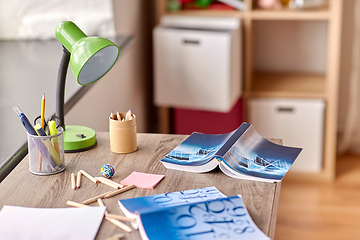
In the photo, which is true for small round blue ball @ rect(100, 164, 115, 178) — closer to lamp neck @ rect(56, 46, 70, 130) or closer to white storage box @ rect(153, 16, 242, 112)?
lamp neck @ rect(56, 46, 70, 130)

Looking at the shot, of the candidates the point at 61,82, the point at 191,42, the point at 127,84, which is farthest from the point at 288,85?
the point at 61,82

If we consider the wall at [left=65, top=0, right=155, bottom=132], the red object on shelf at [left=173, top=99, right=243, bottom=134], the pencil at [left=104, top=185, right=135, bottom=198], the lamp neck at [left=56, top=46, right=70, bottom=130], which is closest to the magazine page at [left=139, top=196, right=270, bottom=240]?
the pencil at [left=104, top=185, right=135, bottom=198]

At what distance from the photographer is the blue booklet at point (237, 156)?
0.93 metres

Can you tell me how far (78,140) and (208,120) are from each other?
139 cm

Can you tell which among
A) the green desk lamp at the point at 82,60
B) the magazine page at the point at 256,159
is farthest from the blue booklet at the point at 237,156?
the green desk lamp at the point at 82,60

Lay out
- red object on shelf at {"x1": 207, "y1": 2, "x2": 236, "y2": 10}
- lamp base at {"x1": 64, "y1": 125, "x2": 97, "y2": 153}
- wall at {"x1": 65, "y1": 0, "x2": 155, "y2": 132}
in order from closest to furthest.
Answer: lamp base at {"x1": 64, "y1": 125, "x2": 97, "y2": 153} < wall at {"x1": 65, "y1": 0, "x2": 155, "y2": 132} < red object on shelf at {"x1": 207, "y1": 2, "x2": 236, "y2": 10}

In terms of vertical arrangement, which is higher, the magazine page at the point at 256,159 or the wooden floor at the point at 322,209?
the magazine page at the point at 256,159

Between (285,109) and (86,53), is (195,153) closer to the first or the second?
(86,53)

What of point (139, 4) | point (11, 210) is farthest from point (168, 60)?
point (11, 210)

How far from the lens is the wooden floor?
1.94 metres

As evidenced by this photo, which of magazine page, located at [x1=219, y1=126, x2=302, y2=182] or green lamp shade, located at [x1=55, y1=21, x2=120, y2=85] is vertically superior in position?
green lamp shade, located at [x1=55, y1=21, x2=120, y2=85]

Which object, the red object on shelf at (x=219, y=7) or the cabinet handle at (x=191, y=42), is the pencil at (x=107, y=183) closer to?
the cabinet handle at (x=191, y=42)

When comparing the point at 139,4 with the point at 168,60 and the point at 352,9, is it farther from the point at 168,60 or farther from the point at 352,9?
the point at 352,9

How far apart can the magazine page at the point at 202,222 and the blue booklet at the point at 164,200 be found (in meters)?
0.04
